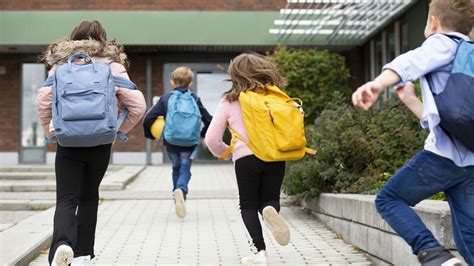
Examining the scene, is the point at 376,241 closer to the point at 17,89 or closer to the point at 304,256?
the point at 304,256

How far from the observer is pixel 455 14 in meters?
3.32

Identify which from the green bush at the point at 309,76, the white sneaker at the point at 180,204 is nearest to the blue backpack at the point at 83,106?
the white sneaker at the point at 180,204

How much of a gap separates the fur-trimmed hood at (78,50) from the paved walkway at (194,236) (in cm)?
180

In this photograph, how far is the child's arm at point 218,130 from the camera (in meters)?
5.18

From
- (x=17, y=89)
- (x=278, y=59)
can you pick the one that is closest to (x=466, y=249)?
(x=278, y=59)

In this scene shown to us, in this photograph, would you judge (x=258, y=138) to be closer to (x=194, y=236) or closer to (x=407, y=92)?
(x=407, y=92)

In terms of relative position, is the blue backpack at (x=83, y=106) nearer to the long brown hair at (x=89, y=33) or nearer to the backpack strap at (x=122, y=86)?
the backpack strap at (x=122, y=86)

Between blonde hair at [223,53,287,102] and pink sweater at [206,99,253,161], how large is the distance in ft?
0.23

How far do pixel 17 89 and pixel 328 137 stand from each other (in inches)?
571

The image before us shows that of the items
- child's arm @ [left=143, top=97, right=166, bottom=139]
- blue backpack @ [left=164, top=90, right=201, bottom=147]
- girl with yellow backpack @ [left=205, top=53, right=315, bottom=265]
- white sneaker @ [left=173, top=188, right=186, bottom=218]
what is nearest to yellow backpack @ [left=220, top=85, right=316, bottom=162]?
girl with yellow backpack @ [left=205, top=53, right=315, bottom=265]

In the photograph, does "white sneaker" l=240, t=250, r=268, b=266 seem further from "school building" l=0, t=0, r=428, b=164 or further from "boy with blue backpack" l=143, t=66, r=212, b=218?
"school building" l=0, t=0, r=428, b=164

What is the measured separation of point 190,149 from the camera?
8.02m

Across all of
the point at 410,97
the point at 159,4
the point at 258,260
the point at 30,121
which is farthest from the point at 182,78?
the point at 30,121

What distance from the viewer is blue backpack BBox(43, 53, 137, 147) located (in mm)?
4234
